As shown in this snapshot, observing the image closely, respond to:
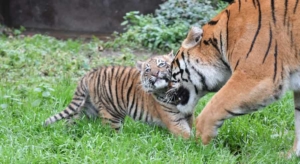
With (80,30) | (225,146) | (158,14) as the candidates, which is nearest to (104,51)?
(158,14)

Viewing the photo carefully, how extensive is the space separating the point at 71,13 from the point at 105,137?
833 cm

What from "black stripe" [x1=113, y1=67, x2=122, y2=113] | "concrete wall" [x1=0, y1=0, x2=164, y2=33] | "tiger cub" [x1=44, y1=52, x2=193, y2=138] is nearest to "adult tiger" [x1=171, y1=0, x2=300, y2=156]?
"tiger cub" [x1=44, y1=52, x2=193, y2=138]

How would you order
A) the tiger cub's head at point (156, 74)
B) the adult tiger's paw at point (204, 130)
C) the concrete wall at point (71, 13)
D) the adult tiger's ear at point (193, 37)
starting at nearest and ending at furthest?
the adult tiger's paw at point (204, 130) → the adult tiger's ear at point (193, 37) → the tiger cub's head at point (156, 74) → the concrete wall at point (71, 13)

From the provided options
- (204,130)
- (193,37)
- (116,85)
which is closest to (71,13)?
(116,85)

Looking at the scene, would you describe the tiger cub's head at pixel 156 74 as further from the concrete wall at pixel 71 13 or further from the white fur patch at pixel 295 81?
the concrete wall at pixel 71 13

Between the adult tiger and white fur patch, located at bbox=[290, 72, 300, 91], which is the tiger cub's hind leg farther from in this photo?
white fur patch, located at bbox=[290, 72, 300, 91]

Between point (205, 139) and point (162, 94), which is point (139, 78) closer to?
point (162, 94)

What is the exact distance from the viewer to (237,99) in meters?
4.21

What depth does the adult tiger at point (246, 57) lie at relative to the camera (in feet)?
13.5

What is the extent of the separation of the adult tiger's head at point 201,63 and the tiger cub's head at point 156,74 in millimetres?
107

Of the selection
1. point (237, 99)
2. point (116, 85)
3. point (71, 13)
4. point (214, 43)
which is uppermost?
point (71, 13)

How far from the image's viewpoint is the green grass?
4301 millimetres

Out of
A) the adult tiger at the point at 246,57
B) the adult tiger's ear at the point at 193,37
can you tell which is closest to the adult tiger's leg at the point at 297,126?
the adult tiger at the point at 246,57

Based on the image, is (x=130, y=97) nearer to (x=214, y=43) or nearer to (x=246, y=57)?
(x=214, y=43)
